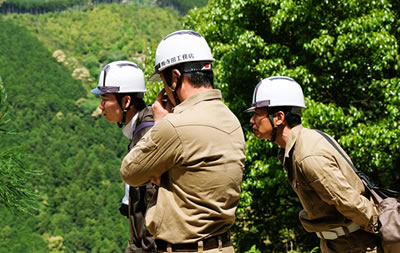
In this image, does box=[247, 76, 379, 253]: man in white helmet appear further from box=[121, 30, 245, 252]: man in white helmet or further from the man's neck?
the man's neck

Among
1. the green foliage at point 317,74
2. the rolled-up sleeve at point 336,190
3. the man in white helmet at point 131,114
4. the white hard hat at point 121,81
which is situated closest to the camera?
the rolled-up sleeve at point 336,190

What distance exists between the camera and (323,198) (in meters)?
3.67

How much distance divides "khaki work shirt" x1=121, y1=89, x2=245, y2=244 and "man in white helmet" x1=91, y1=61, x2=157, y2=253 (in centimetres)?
94

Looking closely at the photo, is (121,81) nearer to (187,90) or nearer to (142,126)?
(142,126)

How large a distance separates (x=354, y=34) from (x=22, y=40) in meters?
185

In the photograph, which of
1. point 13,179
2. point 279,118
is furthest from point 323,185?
point 13,179

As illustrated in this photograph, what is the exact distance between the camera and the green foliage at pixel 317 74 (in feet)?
45.3

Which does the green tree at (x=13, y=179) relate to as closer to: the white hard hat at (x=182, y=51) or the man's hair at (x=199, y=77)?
the white hard hat at (x=182, y=51)

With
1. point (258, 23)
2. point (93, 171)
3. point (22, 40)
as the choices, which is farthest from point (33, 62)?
point (258, 23)

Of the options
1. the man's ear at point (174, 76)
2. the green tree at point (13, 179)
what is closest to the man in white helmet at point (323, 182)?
the man's ear at point (174, 76)

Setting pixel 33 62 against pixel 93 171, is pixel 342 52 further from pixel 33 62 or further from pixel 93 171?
pixel 33 62

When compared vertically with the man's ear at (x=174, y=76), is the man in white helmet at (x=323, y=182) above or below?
below

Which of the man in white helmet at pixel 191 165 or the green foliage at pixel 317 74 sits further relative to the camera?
the green foliage at pixel 317 74

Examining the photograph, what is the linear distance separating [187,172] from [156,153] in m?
0.17
